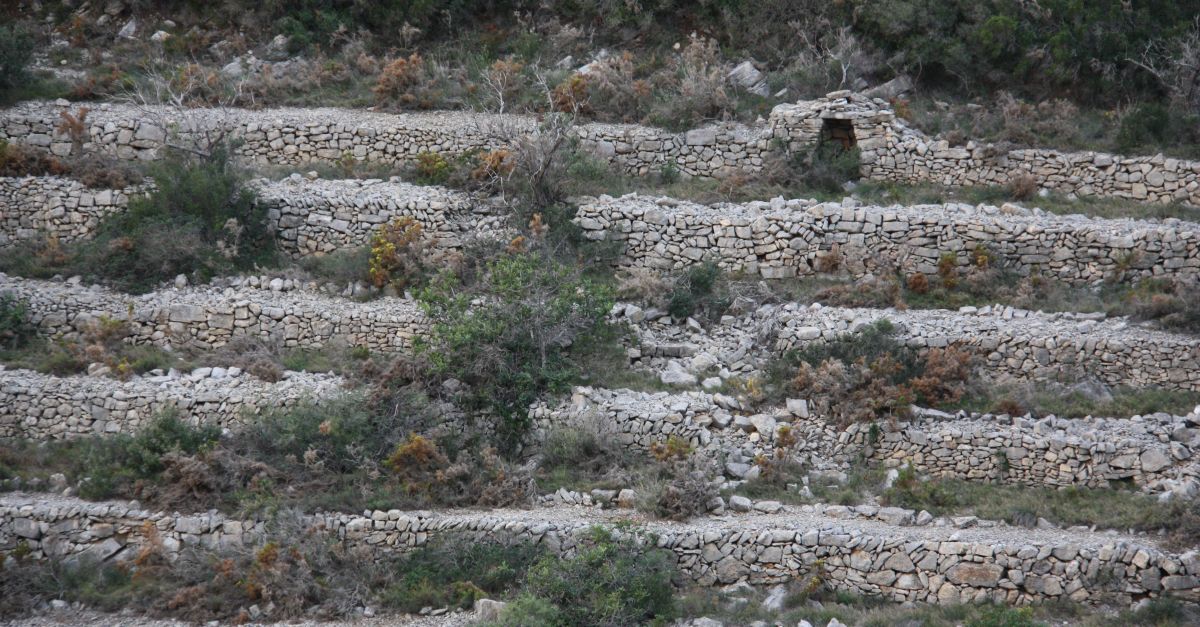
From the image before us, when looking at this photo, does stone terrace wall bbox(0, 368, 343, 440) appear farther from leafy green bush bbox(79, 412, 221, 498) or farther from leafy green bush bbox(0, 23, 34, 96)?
leafy green bush bbox(0, 23, 34, 96)

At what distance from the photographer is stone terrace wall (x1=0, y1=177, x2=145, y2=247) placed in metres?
20.5

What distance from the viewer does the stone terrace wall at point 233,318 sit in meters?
18.6

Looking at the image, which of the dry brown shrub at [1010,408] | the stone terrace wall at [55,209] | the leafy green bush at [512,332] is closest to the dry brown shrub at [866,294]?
the dry brown shrub at [1010,408]

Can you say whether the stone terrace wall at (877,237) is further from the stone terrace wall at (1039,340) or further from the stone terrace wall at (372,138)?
the stone terrace wall at (372,138)

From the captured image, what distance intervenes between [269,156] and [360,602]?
11.2 m

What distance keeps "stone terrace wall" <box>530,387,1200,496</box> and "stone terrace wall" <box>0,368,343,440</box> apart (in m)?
4.02

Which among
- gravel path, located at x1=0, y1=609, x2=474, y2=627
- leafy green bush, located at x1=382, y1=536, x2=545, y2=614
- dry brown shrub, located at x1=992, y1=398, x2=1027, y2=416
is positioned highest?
dry brown shrub, located at x1=992, y1=398, x2=1027, y2=416

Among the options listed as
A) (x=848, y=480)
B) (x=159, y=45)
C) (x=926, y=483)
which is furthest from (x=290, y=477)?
(x=159, y=45)

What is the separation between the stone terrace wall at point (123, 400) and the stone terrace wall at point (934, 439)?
4025mm

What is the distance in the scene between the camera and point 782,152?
21.5 metres

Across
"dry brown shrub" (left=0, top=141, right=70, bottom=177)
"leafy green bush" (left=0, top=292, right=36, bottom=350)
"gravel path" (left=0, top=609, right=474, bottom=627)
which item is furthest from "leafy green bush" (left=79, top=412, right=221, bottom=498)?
"dry brown shrub" (left=0, top=141, right=70, bottom=177)

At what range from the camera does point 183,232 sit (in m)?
19.6

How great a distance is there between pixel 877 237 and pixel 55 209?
48.1 ft

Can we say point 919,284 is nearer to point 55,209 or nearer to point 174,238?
point 174,238
